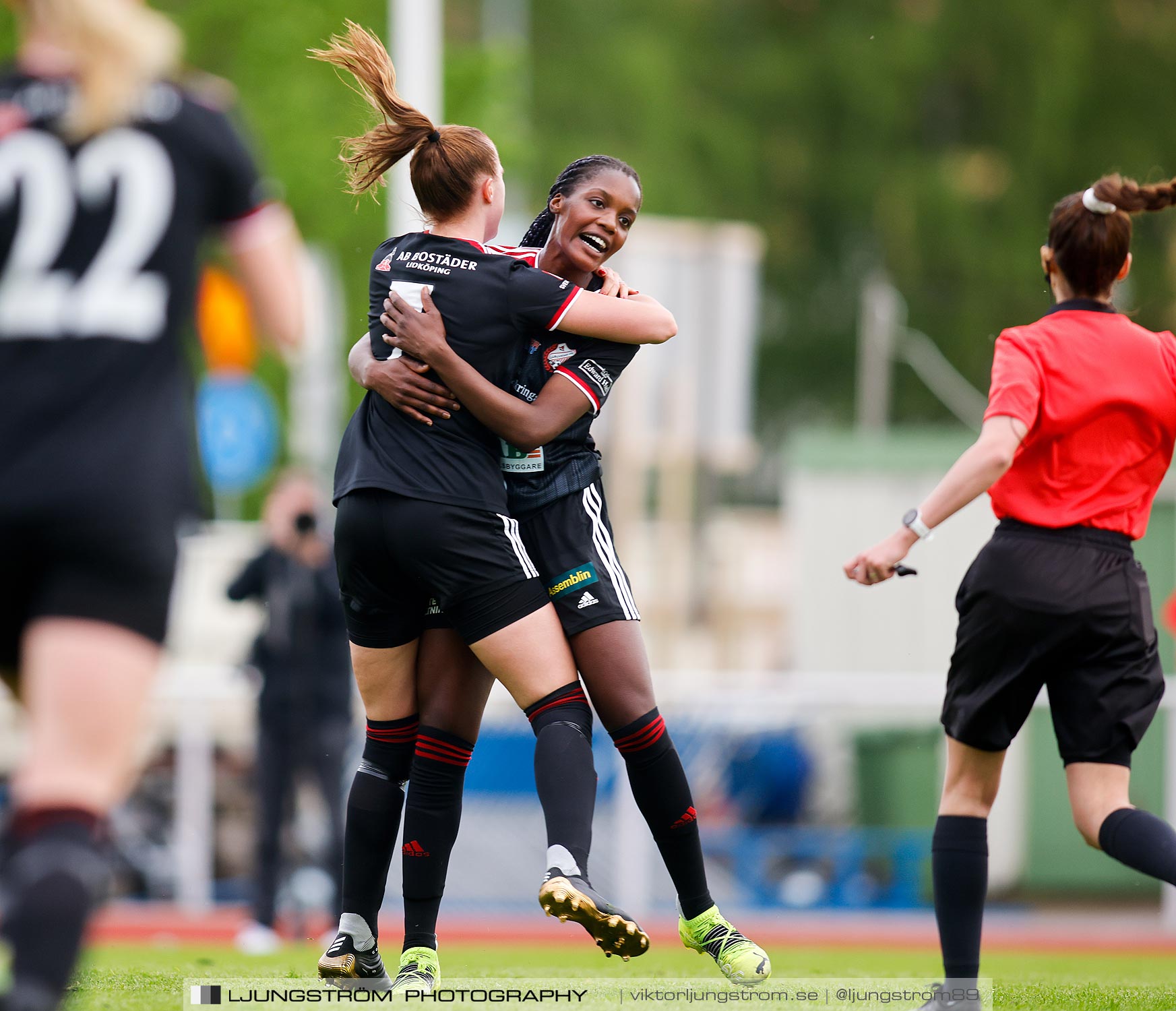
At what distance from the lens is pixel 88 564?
9.29 feet

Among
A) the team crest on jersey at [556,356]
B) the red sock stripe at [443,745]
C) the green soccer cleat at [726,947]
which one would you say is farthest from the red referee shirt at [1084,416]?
the red sock stripe at [443,745]

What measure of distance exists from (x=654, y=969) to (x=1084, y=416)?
9.08ft

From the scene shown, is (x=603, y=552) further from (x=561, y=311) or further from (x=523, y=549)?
(x=561, y=311)

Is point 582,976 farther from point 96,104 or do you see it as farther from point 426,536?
point 96,104

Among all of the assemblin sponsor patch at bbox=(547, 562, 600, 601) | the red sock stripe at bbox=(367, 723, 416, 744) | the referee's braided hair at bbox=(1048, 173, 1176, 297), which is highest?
the referee's braided hair at bbox=(1048, 173, 1176, 297)

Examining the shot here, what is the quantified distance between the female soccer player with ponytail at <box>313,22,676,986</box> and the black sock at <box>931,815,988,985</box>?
0.85m

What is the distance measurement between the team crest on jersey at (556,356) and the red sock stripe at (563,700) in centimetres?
86

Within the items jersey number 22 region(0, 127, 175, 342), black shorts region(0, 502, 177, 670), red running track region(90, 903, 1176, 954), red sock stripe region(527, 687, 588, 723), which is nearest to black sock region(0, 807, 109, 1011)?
black shorts region(0, 502, 177, 670)

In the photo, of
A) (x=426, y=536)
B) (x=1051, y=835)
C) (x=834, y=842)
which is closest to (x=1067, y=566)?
(x=426, y=536)

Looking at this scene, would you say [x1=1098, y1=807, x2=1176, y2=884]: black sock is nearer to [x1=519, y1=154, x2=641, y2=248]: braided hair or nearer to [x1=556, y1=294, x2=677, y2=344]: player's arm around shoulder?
[x1=556, y1=294, x2=677, y2=344]: player's arm around shoulder

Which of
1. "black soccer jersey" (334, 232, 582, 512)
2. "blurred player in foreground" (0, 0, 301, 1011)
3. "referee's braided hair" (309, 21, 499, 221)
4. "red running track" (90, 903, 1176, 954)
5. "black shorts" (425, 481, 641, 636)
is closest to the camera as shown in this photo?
"blurred player in foreground" (0, 0, 301, 1011)

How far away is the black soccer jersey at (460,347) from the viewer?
423 cm

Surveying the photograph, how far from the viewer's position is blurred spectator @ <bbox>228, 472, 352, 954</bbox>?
938 centimetres

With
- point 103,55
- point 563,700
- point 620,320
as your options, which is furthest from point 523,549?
point 103,55
